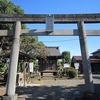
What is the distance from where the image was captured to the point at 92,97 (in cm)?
957

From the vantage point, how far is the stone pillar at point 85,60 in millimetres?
9867

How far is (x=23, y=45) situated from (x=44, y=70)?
30.0 feet

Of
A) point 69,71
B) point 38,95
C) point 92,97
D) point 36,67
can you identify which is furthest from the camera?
point 36,67

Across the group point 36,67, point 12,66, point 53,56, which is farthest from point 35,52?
point 12,66

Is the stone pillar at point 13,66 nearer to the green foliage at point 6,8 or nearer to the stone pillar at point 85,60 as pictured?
the stone pillar at point 85,60

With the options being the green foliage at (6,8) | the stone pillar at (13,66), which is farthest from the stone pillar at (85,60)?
the green foliage at (6,8)

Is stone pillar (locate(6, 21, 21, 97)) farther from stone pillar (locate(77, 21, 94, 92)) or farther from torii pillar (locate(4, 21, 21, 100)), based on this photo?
stone pillar (locate(77, 21, 94, 92))

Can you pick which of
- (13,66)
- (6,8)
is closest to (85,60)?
(13,66)

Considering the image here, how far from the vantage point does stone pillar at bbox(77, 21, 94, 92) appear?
9.87 m

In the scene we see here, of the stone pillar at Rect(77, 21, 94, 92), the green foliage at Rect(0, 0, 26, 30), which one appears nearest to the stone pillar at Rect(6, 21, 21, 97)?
the stone pillar at Rect(77, 21, 94, 92)

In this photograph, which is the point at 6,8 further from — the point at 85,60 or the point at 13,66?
the point at 85,60

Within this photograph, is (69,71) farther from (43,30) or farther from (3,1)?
(43,30)

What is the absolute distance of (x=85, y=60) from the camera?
10047mm

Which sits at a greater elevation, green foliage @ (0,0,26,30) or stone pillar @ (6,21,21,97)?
green foliage @ (0,0,26,30)
